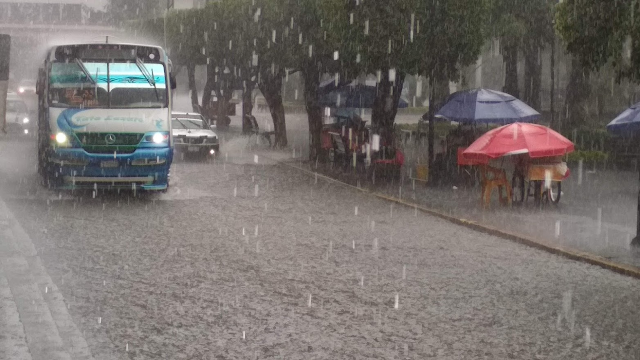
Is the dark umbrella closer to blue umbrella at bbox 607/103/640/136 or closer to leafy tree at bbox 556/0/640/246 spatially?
blue umbrella at bbox 607/103/640/136

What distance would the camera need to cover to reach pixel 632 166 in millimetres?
24906

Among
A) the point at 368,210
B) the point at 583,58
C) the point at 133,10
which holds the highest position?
the point at 133,10

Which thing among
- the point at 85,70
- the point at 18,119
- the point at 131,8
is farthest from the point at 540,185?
the point at 131,8

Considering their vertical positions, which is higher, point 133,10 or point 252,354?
point 133,10

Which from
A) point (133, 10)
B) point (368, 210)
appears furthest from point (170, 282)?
point (133, 10)

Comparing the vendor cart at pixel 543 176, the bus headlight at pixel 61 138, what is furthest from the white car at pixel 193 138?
the vendor cart at pixel 543 176

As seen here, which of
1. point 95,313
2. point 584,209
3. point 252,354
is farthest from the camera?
point 584,209

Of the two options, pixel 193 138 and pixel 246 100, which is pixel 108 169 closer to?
pixel 193 138

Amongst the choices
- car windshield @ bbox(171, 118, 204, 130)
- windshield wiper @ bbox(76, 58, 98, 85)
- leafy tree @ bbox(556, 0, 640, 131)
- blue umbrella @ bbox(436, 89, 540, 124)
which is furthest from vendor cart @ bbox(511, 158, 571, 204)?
car windshield @ bbox(171, 118, 204, 130)

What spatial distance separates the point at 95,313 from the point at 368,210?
912 cm

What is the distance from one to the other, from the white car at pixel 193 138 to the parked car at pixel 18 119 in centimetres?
1160

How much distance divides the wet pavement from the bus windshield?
1.82m

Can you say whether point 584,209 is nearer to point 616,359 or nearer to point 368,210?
point 368,210

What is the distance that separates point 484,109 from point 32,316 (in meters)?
14.4
